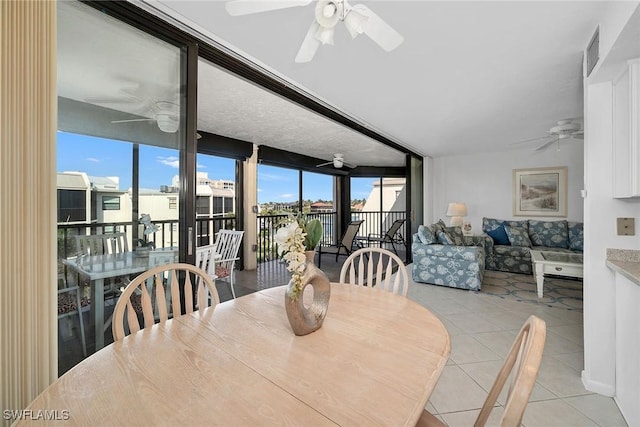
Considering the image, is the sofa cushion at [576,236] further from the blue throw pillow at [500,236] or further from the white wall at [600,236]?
the white wall at [600,236]

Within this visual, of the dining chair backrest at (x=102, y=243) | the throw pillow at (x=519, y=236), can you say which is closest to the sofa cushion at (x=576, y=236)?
the throw pillow at (x=519, y=236)

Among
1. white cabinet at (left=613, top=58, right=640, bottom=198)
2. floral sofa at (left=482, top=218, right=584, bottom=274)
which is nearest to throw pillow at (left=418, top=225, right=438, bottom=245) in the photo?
floral sofa at (left=482, top=218, right=584, bottom=274)

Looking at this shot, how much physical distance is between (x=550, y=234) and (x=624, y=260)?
380 centimetres

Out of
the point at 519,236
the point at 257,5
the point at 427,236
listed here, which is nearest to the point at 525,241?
the point at 519,236

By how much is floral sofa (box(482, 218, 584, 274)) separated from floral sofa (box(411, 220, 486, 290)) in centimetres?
106

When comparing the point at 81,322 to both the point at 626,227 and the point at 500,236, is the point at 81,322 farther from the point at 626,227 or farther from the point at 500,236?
the point at 500,236

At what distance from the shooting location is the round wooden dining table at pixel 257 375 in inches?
25.6

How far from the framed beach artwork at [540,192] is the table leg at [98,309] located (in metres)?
6.48

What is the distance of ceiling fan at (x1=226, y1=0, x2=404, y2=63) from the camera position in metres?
1.14

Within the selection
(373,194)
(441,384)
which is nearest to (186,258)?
(441,384)

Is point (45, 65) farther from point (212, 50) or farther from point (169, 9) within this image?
point (212, 50)

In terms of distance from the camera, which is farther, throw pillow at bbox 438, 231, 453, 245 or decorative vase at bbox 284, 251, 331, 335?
throw pillow at bbox 438, 231, 453, 245

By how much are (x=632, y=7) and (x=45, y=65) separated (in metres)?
2.50

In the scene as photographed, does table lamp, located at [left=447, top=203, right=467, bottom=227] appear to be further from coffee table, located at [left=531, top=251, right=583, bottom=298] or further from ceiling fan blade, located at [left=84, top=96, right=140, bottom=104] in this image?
ceiling fan blade, located at [left=84, top=96, right=140, bottom=104]
